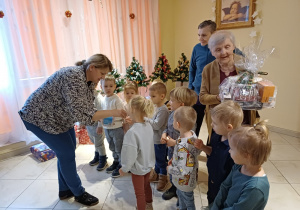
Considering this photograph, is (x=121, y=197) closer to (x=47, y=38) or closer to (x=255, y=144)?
(x=255, y=144)

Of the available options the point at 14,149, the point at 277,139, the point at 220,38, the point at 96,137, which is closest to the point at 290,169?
the point at 277,139

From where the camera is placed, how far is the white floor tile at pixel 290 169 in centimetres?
211

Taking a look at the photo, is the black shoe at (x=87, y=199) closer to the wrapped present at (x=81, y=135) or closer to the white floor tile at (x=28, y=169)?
the white floor tile at (x=28, y=169)

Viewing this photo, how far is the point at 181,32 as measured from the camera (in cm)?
413

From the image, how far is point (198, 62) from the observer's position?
209 centimetres

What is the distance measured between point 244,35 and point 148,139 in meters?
2.64

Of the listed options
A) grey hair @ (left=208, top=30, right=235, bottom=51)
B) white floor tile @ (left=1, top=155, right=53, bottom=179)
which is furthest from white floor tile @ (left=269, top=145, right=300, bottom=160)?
white floor tile @ (left=1, top=155, right=53, bottom=179)

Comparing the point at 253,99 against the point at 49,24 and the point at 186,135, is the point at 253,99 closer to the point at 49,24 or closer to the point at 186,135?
the point at 186,135

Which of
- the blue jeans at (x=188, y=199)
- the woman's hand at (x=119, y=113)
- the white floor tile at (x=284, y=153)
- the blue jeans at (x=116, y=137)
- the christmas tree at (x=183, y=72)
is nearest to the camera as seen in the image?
the blue jeans at (x=188, y=199)

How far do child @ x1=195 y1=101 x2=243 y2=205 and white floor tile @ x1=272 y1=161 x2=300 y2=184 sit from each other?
1339 millimetres

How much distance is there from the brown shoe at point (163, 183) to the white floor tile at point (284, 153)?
1.37 m

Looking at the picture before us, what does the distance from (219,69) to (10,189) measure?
2352 mm

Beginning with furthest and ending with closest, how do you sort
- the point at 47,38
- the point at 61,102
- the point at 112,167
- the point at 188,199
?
the point at 47,38 → the point at 112,167 → the point at 61,102 → the point at 188,199

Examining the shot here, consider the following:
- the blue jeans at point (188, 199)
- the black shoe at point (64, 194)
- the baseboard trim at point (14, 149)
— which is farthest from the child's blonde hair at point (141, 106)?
the baseboard trim at point (14, 149)
